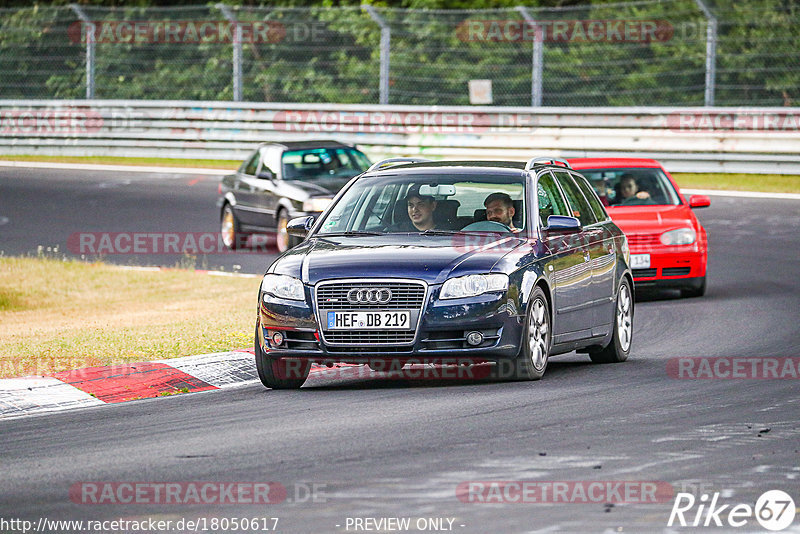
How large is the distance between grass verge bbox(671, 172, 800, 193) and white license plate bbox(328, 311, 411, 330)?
58.2ft

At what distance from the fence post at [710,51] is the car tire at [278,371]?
18074mm

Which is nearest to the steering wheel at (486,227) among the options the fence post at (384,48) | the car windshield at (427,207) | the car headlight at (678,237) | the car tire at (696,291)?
the car windshield at (427,207)

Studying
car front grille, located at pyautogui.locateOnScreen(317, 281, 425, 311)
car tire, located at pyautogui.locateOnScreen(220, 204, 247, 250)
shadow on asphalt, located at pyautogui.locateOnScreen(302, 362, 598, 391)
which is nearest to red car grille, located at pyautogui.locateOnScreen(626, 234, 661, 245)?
shadow on asphalt, located at pyautogui.locateOnScreen(302, 362, 598, 391)

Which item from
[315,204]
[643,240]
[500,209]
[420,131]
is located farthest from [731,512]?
[420,131]

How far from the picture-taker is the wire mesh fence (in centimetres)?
2747

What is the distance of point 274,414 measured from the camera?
30.5ft

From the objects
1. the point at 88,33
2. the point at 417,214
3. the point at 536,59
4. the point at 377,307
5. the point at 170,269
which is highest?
the point at 88,33

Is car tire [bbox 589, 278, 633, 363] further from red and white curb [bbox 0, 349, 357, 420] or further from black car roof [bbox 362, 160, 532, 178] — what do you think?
red and white curb [bbox 0, 349, 357, 420]

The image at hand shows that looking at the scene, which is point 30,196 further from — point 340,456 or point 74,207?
point 340,456

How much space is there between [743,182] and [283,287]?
1891 centimetres

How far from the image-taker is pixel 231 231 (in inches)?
891

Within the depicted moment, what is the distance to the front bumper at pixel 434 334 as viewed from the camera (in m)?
9.90

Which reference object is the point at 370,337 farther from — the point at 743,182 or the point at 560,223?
the point at 743,182

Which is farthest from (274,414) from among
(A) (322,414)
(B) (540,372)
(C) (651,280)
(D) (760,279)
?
(D) (760,279)
